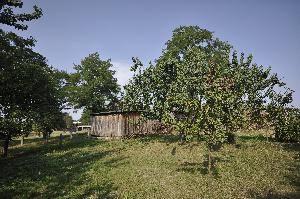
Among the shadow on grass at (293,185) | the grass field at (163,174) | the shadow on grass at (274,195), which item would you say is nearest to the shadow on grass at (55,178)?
the grass field at (163,174)

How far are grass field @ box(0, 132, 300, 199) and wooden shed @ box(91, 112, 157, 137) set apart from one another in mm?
14103

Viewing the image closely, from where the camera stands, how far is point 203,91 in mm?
19047

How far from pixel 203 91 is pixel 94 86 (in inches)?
1842

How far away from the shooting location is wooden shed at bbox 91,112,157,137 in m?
42.4

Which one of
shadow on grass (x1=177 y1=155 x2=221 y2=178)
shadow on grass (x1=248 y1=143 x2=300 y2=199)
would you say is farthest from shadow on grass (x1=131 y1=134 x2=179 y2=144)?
shadow on grass (x1=248 y1=143 x2=300 y2=199)

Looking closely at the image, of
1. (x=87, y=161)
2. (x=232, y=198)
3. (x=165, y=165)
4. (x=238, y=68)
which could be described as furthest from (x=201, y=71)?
(x=232, y=198)

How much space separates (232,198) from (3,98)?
71.8ft

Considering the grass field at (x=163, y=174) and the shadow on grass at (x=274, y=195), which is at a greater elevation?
the grass field at (x=163, y=174)

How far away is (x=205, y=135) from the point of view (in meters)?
18.3

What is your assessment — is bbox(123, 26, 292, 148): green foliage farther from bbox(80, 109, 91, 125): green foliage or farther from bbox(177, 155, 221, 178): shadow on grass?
bbox(80, 109, 91, 125): green foliage

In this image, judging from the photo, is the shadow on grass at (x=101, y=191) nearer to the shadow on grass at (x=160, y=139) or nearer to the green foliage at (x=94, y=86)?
the shadow on grass at (x=160, y=139)

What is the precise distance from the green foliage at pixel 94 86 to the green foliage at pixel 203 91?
1186 inches

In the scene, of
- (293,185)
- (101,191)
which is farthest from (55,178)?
(293,185)

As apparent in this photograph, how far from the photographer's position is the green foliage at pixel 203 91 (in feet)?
57.7
